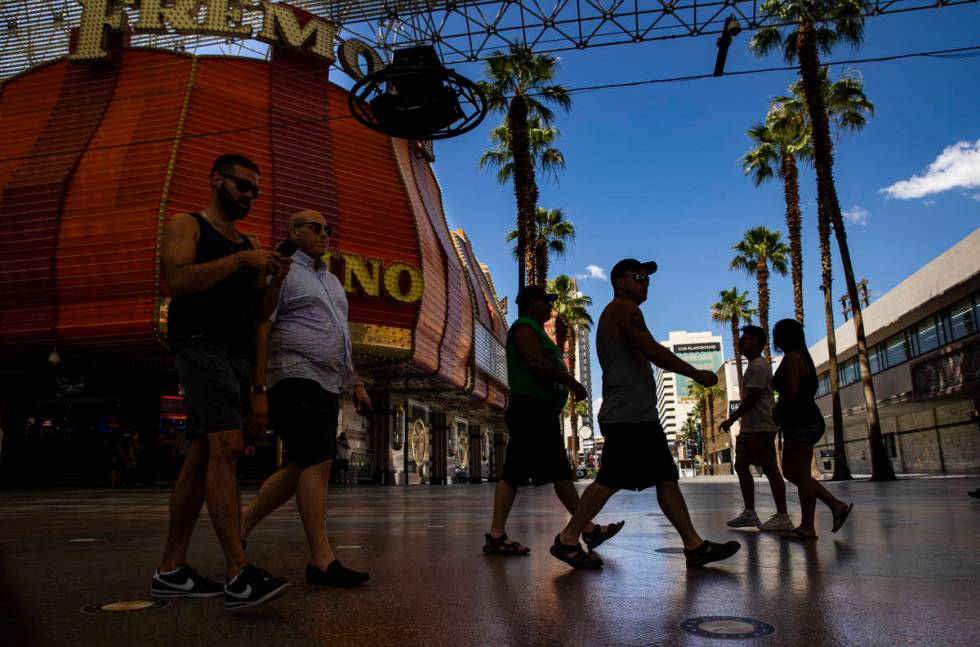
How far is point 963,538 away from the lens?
4.79m

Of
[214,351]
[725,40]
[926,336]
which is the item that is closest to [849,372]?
[926,336]

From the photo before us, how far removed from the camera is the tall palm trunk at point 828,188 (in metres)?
21.2

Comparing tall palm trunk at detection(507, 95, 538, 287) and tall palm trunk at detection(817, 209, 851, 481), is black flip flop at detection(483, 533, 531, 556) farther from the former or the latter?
tall palm trunk at detection(817, 209, 851, 481)

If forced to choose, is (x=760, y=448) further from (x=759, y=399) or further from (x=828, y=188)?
(x=828, y=188)

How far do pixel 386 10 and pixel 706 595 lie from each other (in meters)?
13.1

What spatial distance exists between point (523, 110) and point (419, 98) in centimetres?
1559

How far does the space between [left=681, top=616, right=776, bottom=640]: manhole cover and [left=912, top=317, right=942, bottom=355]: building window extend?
28.9m

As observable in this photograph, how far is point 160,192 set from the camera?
62.7ft

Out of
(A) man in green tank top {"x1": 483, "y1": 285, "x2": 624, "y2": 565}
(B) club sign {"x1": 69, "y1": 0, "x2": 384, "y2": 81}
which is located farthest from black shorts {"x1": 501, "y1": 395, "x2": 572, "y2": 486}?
(B) club sign {"x1": 69, "y1": 0, "x2": 384, "y2": 81}

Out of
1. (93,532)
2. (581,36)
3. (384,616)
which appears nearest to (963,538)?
(384,616)

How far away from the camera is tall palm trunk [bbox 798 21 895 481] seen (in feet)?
69.6

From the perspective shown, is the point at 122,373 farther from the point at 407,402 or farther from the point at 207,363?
the point at 207,363

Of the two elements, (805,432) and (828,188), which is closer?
(805,432)

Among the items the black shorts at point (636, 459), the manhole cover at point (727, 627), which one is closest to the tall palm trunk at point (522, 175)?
the black shorts at point (636, 459)
